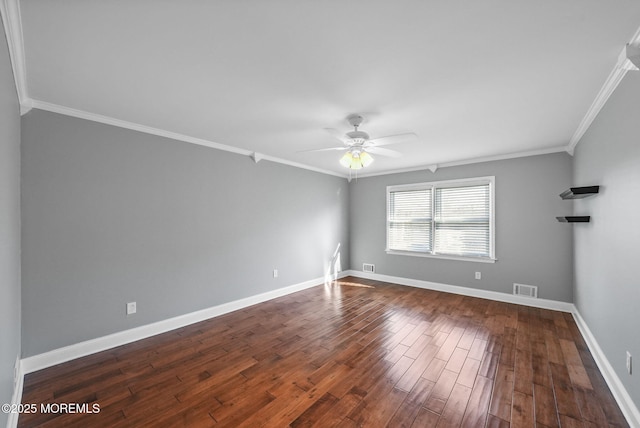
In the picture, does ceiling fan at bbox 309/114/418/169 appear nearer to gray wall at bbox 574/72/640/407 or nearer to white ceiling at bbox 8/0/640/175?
white ceiling at bbox 8/0/640/175

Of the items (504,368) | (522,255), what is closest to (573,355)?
(504,368)

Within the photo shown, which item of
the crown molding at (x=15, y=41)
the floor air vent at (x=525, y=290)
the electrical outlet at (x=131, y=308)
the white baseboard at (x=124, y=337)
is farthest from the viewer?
the floor air vent at (x=525, y=290)

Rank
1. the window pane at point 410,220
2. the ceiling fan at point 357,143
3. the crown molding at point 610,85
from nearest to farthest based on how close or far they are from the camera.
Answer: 1. the crown molding at point 610,85
2. the ceiling fan at point 357,143
3. the window pane at point 410,220

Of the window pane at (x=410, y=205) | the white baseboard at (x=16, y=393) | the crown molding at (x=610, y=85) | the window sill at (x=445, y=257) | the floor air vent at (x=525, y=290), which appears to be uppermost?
the crown molding at (x=610, y=85)

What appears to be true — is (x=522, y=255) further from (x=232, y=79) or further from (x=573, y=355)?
(x=232, y=79)

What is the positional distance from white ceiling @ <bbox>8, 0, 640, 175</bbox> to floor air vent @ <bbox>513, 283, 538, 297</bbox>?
2541mm

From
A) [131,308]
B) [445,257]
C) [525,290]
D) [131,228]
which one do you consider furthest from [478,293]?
[131,228]

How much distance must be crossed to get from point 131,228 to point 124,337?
1.21m

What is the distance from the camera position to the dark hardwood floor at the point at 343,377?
1.79 meters

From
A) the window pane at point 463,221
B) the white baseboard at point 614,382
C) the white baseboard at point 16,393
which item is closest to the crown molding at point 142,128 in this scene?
the white baseboard at point 16,393

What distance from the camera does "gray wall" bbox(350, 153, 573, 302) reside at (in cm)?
382

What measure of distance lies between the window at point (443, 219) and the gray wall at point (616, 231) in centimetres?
155

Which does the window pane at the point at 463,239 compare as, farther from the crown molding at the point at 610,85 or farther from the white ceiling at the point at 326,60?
the white ceiling at the point at 326,60

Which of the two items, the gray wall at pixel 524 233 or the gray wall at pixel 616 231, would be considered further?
the gray wall at pixel 524 233
